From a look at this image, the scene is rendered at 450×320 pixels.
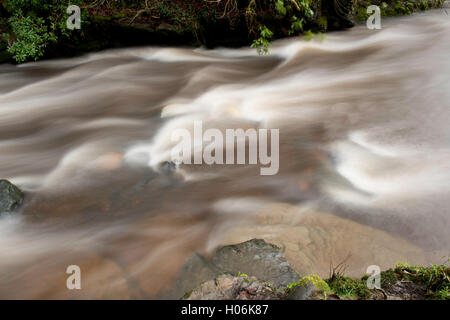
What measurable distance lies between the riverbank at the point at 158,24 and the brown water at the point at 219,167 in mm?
611

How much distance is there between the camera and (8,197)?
3.86m

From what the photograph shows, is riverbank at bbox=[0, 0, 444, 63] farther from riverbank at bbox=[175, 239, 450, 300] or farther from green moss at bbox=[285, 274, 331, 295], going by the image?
green moss at bbox=[285, 274, 331, 295]

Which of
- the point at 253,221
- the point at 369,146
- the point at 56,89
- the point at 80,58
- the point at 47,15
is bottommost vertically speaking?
the point at 253,221

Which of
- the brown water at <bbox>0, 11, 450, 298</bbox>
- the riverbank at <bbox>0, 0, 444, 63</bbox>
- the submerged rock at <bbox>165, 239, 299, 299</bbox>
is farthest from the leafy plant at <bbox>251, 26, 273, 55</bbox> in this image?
the submerged rock at <bbox>165, 239, 299, 299</bbox>

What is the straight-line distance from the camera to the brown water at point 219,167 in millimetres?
3219

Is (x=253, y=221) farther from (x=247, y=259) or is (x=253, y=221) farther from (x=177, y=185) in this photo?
(x=177, y=185)

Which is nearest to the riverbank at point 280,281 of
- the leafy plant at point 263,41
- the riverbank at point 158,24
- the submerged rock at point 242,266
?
the submerged rock at point 242,266

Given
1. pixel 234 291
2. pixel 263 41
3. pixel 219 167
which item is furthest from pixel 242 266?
pixel 263 41

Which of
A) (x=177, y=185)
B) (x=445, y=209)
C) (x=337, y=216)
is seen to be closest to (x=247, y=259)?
(x=337, y=216)

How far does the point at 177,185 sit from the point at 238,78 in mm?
3879

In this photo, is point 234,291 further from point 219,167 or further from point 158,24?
point 158,24

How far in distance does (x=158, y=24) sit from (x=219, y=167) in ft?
18.0
